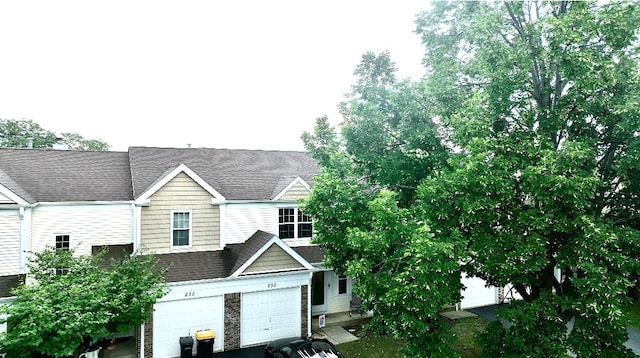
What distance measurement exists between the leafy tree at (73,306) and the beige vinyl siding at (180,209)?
3380 mm

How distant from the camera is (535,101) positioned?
12203mm

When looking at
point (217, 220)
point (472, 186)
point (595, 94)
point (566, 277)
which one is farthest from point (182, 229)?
point (595, 94)

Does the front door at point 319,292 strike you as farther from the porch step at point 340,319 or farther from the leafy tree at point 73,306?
the leafy tree at point 73,306

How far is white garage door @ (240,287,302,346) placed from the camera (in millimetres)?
15500

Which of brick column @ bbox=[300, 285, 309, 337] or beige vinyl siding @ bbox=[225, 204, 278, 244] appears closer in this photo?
brick column @ bbox=[300, 285, 309, 337]

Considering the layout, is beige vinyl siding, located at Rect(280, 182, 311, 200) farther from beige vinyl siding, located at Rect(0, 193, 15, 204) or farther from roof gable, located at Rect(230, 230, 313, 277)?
beige vinyl siding, located at Rect(0, 193, 15, 204)

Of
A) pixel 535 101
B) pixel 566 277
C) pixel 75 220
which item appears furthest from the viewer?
pixel 75 220

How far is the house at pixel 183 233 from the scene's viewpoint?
1450 cm

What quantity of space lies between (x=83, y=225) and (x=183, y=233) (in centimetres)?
425

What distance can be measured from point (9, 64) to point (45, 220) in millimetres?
11982

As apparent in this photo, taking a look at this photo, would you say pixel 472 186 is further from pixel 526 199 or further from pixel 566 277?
pixel 566 277

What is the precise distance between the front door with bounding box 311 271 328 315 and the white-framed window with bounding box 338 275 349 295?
0.87 metres

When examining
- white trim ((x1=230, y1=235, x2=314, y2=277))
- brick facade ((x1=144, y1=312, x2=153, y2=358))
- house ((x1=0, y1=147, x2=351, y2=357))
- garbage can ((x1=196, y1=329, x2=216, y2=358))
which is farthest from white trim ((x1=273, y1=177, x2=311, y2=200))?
brick facade ((x1=144, y1=312, x2=153, y2=358))

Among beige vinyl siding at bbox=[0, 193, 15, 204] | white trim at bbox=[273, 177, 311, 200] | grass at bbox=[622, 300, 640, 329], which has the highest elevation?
white trim at bbox=[273, 177, 311, 200]
